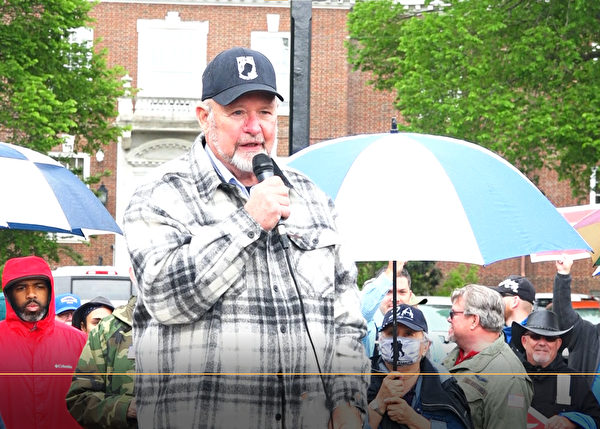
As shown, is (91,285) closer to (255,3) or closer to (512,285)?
(512,285)

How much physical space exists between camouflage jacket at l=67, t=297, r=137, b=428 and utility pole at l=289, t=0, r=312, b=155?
1.83m

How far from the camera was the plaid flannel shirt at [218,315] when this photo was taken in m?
3.18

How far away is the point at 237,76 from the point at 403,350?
2.49 metres

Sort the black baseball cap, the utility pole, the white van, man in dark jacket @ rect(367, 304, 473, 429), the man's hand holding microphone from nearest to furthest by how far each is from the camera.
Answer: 1. the man's hand holding microphone
2. man in dark jacket @ rect(367, 304, 473, 429)
3. the utility pole
4. the black baseball cap
5. the white van

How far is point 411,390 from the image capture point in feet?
16.9

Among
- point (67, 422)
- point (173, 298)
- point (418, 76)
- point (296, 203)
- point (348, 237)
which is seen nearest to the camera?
point (173, 298)

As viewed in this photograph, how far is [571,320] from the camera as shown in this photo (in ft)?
28.7

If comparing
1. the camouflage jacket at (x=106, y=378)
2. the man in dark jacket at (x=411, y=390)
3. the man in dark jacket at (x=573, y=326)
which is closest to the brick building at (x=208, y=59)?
the man in dark jacket at (x=573, y=326)

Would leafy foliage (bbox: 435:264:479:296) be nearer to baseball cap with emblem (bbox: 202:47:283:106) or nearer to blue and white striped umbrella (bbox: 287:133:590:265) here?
blue and white striped umbrella (bbox: 287:133:590:265)

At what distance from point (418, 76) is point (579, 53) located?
354 cm

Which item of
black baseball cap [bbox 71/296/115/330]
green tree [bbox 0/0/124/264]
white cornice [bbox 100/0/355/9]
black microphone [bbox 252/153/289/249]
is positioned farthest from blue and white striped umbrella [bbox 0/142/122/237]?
white cornice [bbox 100/0/355/9]

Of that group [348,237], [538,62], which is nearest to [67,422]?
[348,237]

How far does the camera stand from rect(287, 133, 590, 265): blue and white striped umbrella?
533 cm

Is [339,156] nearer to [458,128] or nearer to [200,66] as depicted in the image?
[458,128]
